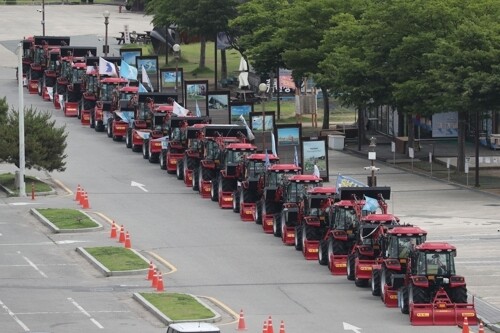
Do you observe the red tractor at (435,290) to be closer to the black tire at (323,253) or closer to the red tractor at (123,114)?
the black tire at (323,253)

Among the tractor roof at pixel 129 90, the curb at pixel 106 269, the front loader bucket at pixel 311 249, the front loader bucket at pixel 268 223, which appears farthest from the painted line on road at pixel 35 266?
the tractor roof at pixel 129 90

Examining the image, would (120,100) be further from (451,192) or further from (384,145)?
(451,192)

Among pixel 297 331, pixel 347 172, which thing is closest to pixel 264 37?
pixel 347 172

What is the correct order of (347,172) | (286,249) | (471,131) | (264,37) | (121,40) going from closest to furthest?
(286,249)
(347,172)
(471,131)
(264,37)
(121,40)

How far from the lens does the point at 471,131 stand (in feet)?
349

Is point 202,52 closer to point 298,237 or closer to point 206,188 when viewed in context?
point 206,188

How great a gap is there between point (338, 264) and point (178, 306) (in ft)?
29.0

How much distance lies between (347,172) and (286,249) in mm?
21490

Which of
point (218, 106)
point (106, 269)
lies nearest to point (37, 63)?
point (218, 106)

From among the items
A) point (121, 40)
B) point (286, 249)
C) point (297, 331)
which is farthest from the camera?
point (121, 40)

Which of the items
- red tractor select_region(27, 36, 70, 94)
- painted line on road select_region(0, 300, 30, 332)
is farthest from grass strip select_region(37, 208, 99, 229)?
red tractor select_region(27, 36, 70, 94)

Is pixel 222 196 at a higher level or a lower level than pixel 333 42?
lower

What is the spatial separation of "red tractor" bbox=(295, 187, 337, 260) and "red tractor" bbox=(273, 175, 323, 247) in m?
1.76

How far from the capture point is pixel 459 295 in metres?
57.8
